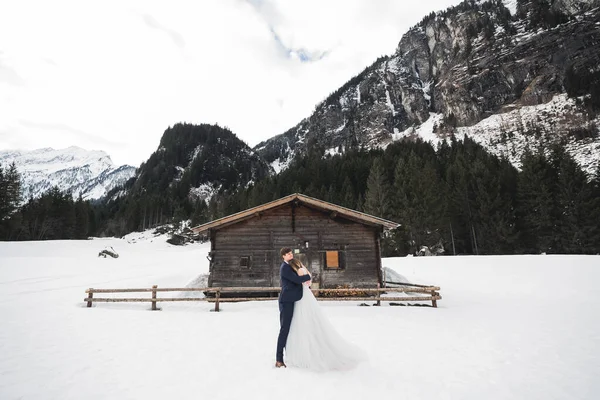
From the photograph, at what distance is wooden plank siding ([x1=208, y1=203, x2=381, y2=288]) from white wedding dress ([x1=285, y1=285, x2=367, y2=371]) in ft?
35.7

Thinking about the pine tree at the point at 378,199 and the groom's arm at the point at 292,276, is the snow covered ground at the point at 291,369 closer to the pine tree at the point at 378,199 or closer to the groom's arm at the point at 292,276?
the groom's arm at the point at 292,276

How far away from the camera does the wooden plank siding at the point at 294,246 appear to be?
54.4 ft

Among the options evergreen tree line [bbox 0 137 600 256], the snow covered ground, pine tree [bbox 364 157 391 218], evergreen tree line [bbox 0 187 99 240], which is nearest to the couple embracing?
the snow covered ground

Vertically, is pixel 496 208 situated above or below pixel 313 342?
above

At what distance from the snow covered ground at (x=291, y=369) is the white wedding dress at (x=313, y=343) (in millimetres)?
257

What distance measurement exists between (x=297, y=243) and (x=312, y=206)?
236 centimetres

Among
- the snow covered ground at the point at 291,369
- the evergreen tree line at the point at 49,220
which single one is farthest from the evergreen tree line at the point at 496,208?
the evergreen tree line at the point at 49,220

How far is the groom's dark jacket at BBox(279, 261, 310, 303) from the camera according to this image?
5699 millimetres

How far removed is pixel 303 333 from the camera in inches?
221

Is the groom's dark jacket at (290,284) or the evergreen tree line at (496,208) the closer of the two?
the groom's dark jacket at (290,284)

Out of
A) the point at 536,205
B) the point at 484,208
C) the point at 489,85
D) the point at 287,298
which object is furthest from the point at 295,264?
the point at 489,85

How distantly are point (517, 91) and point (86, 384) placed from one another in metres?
113

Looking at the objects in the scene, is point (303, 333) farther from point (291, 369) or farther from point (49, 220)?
point (49, 220)

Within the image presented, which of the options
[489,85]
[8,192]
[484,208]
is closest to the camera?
[484,208]
